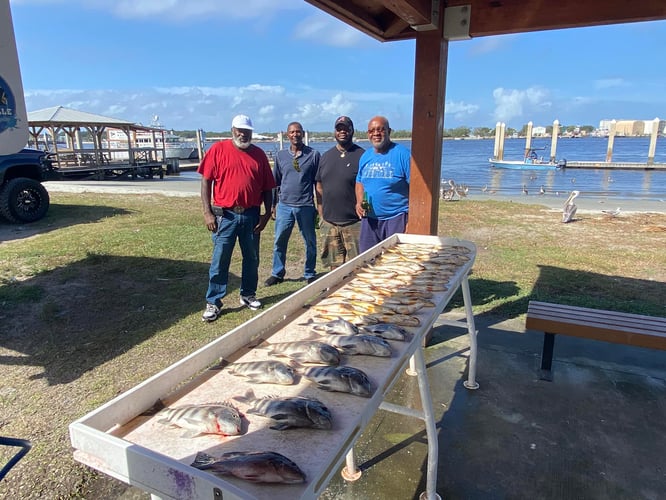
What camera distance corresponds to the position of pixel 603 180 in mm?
31891

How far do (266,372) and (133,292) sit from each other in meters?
4.68

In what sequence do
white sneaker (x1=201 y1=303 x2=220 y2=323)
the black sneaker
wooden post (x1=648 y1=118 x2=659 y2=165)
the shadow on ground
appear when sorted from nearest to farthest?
1. white sneaker (x1=201 y1=303 x2=220 y2=323)
2. the black sneaker
3. the shadow on ground
4. wooden post (x1=648 y1=118 x2=659 y2=165)

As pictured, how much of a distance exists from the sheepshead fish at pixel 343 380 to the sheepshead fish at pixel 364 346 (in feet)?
0.62

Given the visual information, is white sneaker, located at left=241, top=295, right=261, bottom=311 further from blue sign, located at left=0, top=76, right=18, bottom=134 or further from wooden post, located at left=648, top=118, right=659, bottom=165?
wooden post, located at left=648, top=118, right=659, bottom=165

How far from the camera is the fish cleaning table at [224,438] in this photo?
1.14 metres

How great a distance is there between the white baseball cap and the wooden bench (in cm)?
318

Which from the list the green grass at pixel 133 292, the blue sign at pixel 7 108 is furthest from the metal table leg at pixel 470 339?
the blue sign at pixel 7 108

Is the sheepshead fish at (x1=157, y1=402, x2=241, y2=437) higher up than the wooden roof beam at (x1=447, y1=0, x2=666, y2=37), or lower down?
lower down

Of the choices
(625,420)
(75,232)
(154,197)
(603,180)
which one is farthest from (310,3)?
(603,180)

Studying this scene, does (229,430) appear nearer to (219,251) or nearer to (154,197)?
(219,251)

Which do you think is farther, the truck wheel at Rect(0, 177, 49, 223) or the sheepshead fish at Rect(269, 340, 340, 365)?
the truck wheel at Rect(0, 177, 49, 223)

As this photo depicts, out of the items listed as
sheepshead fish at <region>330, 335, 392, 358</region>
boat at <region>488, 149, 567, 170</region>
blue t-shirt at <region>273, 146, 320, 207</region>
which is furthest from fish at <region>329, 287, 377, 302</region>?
boat at <region>488, 149, 567, 170</region>

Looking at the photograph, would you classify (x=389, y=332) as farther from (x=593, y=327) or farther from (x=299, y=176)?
(x=299, y=176)

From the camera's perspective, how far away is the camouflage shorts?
17.4ft
